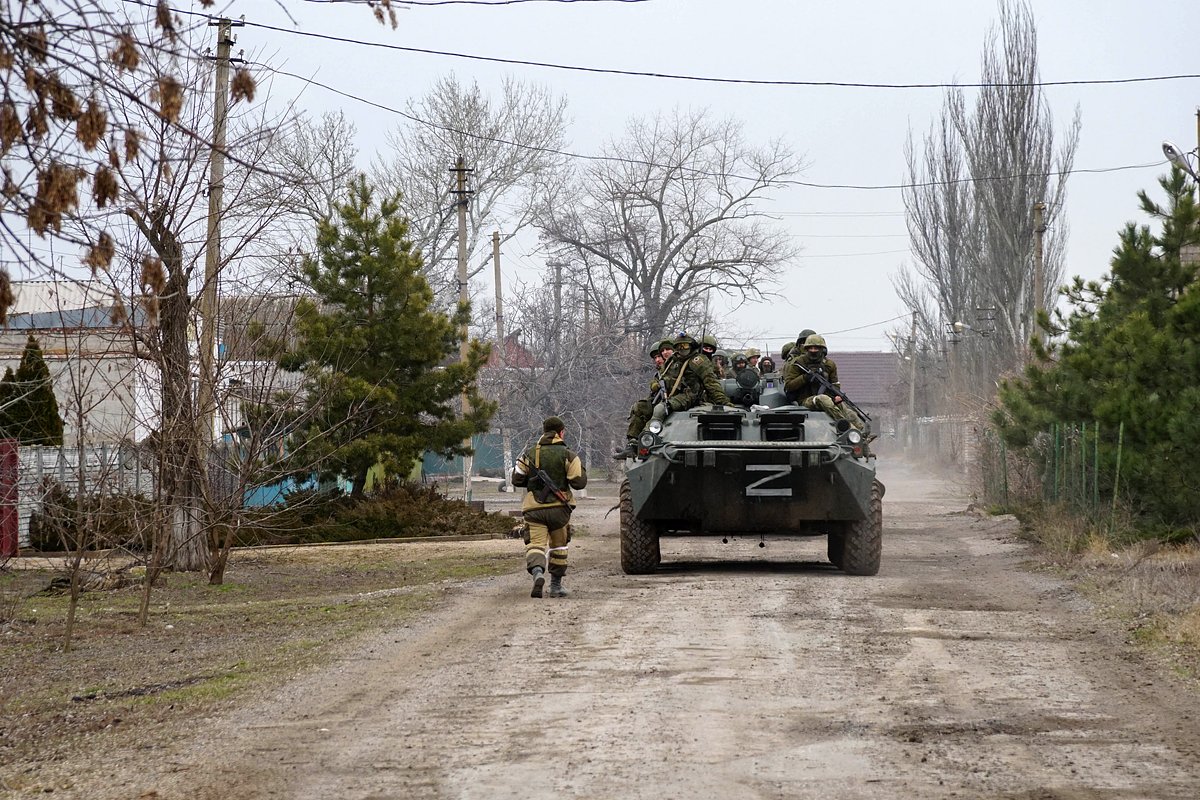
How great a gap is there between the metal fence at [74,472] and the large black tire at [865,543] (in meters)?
6.85

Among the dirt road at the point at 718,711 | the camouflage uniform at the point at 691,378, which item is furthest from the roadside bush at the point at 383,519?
the dirt road at the point at 718,711

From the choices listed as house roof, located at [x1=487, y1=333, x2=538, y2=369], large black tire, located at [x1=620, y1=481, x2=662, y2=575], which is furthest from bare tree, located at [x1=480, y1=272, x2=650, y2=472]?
large black tire, located at [x1=620, y1=481, x2=662, y2=575]

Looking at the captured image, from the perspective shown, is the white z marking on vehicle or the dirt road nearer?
the dirt road

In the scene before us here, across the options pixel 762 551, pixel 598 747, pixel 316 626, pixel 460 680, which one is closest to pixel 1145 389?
pixel 762 551

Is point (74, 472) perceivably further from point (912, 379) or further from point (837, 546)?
point (912, 379)

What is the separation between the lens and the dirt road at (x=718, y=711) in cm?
649

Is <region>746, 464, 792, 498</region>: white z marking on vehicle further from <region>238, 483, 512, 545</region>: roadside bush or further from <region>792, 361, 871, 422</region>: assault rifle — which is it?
<region>238, 483, 512, 545</region>: roadside bush

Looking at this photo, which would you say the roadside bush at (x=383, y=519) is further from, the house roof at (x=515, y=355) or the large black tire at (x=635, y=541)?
the house roof at (x=515, y=355)

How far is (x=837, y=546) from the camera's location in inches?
645

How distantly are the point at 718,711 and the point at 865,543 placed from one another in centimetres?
798

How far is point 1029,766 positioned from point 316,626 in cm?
743

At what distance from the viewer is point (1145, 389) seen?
1833 centimetres

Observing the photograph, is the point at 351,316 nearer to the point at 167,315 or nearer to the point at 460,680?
the point at 167,315

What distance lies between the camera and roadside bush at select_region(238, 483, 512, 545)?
23344mm
